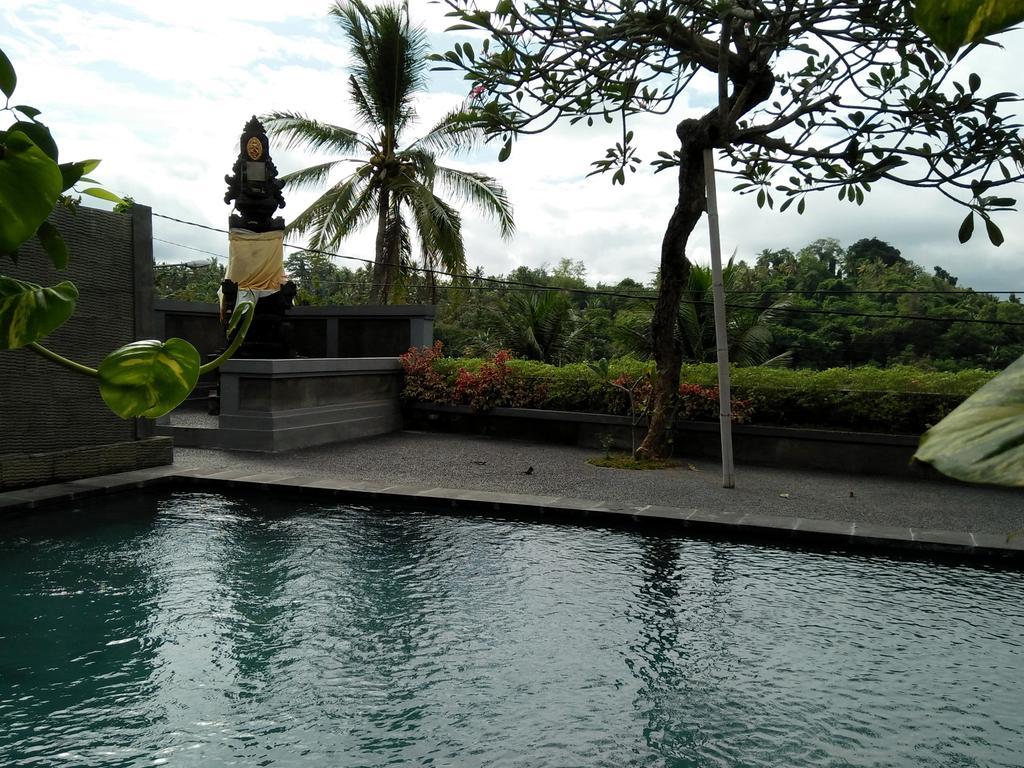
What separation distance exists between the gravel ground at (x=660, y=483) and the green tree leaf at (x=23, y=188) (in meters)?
7.46

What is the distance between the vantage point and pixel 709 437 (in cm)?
1104

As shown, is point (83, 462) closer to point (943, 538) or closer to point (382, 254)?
point (943, 538)

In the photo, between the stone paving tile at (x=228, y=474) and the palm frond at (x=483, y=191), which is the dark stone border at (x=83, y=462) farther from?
the palm frond at (x=483, y=191)

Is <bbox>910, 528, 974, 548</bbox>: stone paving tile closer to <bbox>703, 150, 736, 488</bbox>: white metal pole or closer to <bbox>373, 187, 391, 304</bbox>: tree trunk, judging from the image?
<bbox>703, 150, 736, 488</bbox>: white metal pole

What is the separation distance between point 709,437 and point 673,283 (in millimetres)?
2318

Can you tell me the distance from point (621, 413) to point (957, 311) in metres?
11.4

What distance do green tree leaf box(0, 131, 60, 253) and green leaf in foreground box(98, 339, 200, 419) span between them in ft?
0.36

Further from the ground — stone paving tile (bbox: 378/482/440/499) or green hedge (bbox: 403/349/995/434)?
green hedge (bbox: 403/349/995/434)

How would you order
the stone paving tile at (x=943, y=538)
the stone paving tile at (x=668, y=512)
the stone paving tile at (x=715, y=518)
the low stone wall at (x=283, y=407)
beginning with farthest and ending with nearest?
the low stone wall at (x=283, y=407)
the stone paving tile at (x=668, y=512)
the stone paving tile at (x=715, y=518)
the stone paving tile at (x=943, y=538)

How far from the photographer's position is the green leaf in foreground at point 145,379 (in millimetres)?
605

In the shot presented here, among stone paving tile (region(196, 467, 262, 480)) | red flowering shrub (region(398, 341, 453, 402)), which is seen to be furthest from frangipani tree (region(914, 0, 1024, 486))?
red flowering shrub (region(398, 341, 453, 402))

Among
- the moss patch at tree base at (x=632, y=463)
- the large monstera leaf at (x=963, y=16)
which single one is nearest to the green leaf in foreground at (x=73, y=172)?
the large monstera leaf at (x=963, y=16)

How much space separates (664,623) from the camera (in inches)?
205

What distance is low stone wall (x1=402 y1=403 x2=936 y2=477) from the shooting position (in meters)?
10.2
